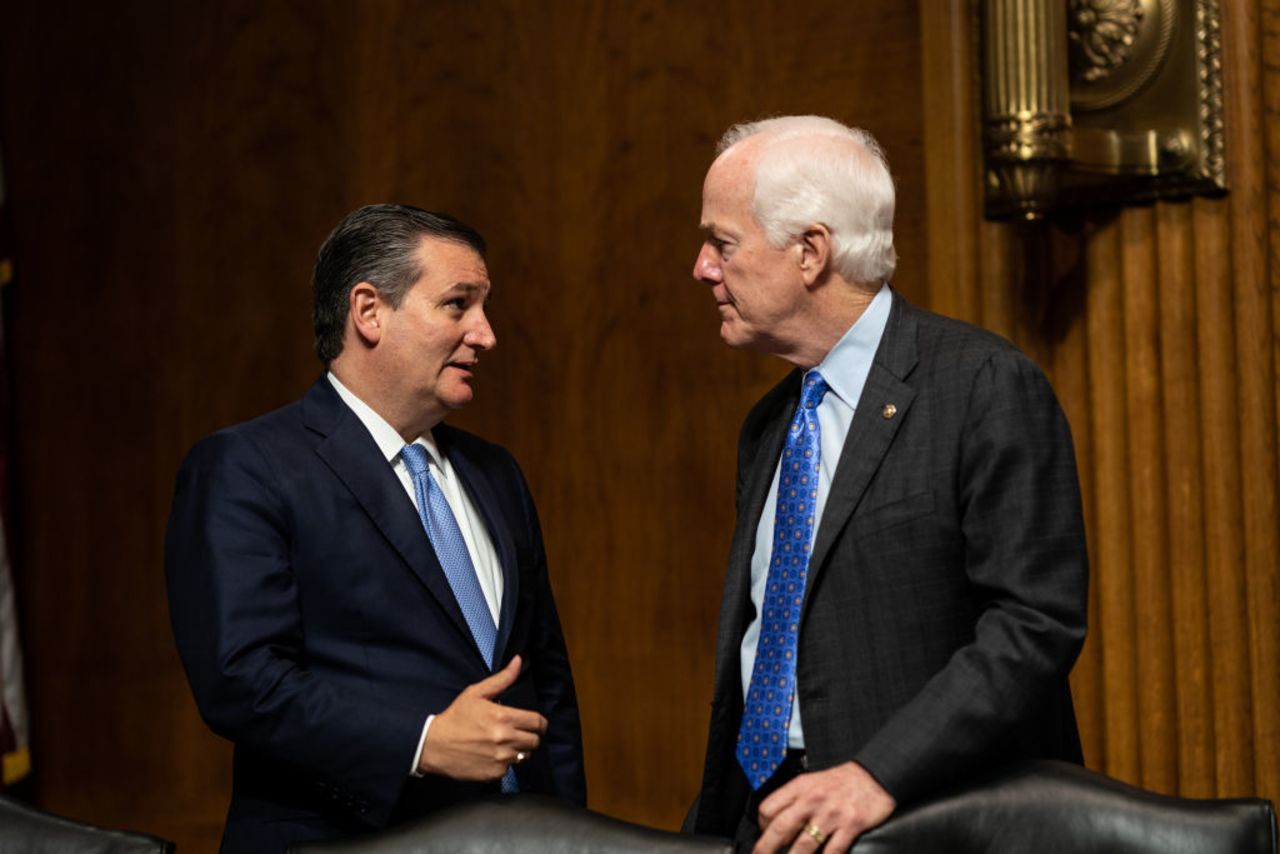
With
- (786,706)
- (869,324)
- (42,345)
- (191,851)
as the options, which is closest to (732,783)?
(786,706)

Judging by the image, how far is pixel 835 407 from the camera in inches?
89.5

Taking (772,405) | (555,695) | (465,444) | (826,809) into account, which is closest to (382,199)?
(465,444)

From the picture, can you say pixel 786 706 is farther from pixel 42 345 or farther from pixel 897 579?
pixel 42 345

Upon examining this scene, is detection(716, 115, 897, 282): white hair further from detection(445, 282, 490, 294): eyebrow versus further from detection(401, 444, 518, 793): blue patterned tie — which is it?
detection(401, 444, 518, 793): blue patterned tie

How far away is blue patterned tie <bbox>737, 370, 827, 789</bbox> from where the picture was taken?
7.11 ft

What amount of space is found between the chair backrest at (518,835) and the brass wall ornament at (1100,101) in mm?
1636

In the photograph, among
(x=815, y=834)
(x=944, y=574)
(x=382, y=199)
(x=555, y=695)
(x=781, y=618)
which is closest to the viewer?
(x=815, y=834)

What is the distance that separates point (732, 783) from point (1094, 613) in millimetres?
1109

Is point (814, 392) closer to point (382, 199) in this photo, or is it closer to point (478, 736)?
point (478, 736)

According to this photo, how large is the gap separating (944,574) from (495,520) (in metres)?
0.79

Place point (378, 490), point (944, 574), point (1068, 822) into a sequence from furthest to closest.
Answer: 1. point (378, 490)
2. point (944, 574)
3. point (1068, 822)

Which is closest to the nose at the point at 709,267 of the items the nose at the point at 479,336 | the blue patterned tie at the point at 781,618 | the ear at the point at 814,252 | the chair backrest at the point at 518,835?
the ear at the point at 814,252

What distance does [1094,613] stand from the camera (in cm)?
315

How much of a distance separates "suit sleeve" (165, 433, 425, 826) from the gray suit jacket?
58 cm
